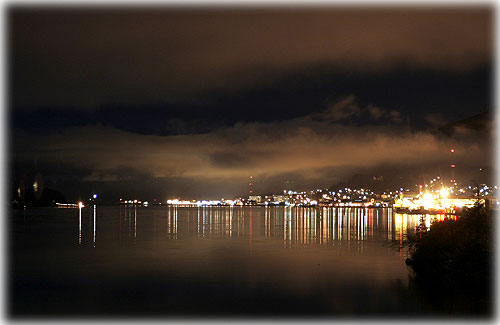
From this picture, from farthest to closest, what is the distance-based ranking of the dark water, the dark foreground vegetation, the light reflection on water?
the light reflection on water < the dark water < the dark foreground vegetation

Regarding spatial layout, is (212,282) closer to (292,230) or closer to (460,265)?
(460,265)

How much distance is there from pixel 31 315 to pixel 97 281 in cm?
637

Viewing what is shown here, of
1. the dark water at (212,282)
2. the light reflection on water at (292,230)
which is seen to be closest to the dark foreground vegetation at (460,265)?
the dark water at (212,282)

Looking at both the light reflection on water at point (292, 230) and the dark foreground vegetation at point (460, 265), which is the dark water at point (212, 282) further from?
the light reflection on water at point (292, 230)

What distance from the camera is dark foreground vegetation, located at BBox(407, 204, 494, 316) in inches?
780

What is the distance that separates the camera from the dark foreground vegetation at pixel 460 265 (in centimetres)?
1981

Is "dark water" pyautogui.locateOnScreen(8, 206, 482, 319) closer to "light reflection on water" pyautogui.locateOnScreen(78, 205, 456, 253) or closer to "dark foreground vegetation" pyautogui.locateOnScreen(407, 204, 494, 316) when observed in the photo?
"dark foreground vegetation" pyautogui.locateOnScreen(407, 204, 494, 316)

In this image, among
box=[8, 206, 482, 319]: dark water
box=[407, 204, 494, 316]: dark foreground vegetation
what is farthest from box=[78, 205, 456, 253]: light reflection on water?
box=[8, 206, 482, 319]: dark water

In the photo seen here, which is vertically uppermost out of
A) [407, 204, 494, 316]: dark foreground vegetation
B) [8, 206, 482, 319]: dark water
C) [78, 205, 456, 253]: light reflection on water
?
[407, 204, 494, 316]: dark foreground vegetation

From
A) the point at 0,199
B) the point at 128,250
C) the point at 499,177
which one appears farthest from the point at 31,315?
the point at 128,250

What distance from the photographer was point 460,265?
2192 cm

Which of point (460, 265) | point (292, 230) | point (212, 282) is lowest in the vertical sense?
point (292, 230)

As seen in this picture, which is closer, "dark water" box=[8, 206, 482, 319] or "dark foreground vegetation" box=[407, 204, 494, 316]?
"dark foreground vegetation" box=[407, 204, 494, 316]

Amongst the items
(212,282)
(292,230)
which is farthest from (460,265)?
(292,230)
